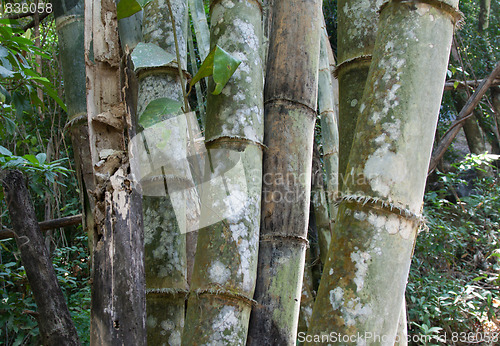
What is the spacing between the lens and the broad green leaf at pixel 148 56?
995 millimetres

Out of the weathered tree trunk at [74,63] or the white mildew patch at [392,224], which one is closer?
the white mildew patch at [392,224]

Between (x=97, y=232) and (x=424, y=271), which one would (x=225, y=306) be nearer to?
(x=97, y=232)

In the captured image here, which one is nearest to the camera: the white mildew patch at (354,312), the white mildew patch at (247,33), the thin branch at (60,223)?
the white mildew patch at (354,312)

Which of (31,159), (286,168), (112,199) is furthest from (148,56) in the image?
(31,159)

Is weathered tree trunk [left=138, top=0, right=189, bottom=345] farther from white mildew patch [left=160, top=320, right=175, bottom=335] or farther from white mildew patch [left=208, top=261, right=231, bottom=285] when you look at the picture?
white mildew patch [left=208, top=261, right=231, bottom=285]

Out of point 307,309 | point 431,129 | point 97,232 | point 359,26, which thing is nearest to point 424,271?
point 307,309

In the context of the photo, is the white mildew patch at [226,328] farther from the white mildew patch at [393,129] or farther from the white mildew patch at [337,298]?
the white mildew patch at [393,129]

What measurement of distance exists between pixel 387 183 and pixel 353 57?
59 cm

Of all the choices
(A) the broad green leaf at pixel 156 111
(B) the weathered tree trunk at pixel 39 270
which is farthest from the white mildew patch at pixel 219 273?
(B) the weathered tree trunk at pixel 39 270

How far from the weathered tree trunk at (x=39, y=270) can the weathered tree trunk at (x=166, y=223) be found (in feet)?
2.61

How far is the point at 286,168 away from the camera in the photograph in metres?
1.27

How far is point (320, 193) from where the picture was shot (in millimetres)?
3143

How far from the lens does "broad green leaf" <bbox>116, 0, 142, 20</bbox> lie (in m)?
1.01

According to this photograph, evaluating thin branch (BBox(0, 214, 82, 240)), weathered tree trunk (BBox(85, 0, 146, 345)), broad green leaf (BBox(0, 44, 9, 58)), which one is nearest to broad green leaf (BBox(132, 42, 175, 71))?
weathered tree trunk (BBox(85, 0, 146, 345))
